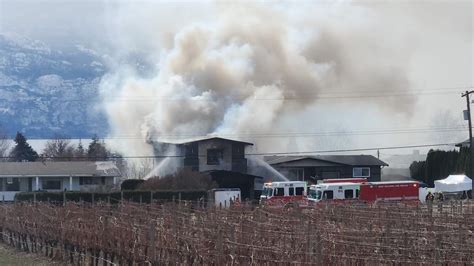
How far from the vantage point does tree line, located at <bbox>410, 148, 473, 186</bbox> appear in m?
58.6

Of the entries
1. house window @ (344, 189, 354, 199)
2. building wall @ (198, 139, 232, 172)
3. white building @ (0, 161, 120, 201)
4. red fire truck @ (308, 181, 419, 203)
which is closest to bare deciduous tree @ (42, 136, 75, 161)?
white building @ (0, 161, 120, 201)

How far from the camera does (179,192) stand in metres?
45.1

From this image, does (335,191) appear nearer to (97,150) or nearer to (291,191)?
(291,191)

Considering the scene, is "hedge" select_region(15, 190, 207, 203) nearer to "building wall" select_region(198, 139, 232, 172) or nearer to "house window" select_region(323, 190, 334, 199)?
"house window" select_region(323, 190, 334, 199)

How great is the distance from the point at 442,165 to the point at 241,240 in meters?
53.1

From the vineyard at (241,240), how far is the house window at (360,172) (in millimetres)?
43256

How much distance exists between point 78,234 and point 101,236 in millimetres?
1869

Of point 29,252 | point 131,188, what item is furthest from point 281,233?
point 131,188

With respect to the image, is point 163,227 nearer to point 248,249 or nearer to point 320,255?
point 248,249

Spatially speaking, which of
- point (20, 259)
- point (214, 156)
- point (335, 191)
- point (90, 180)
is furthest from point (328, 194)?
point (90, 180)

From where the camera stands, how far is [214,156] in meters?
60.8

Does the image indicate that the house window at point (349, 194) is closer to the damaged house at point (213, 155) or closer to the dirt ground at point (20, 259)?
the damaged house at point (213, 155)

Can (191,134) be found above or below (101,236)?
above

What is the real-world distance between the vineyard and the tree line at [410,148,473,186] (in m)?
39.2
